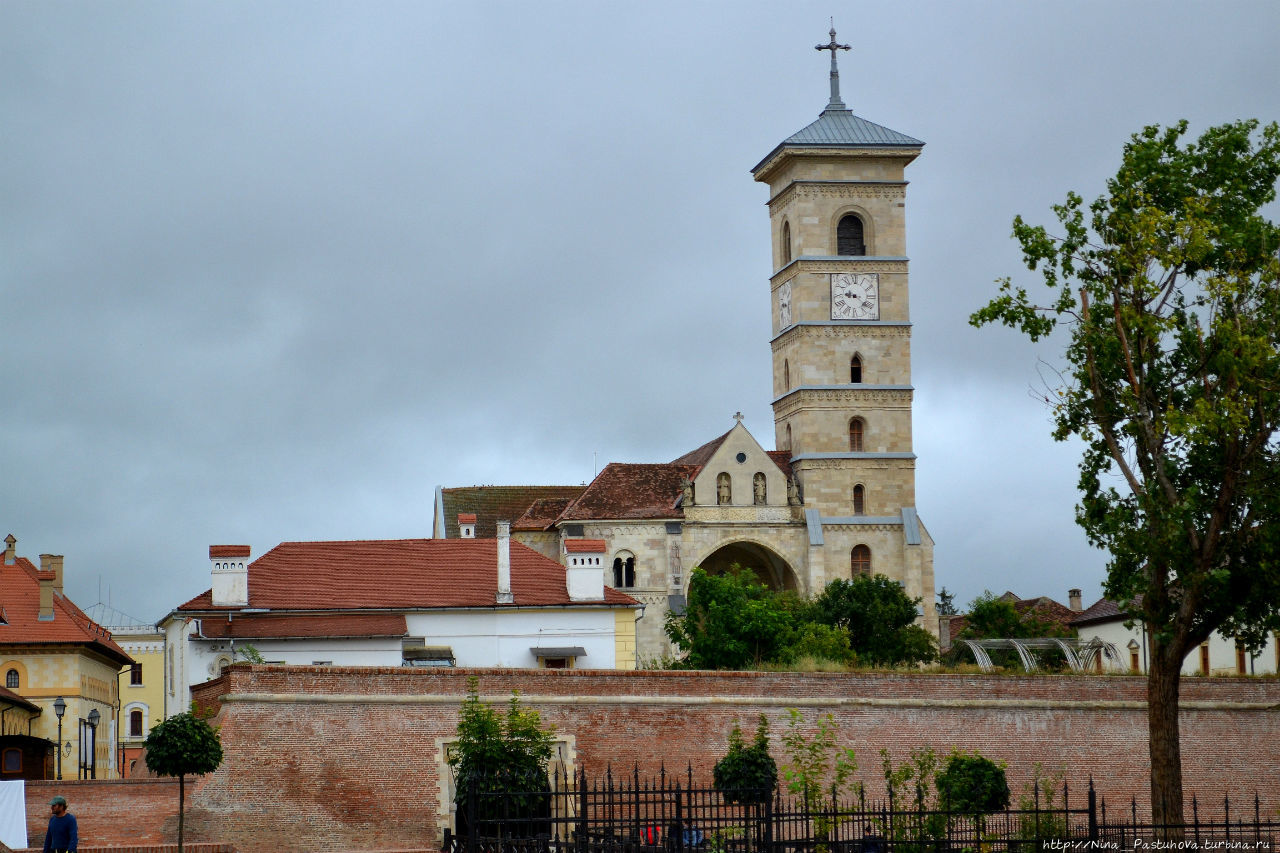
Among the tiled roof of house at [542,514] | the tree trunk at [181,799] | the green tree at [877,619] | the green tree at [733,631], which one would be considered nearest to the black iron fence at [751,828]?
the tree trunk at [181,799]

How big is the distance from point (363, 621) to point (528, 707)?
11.2 meters

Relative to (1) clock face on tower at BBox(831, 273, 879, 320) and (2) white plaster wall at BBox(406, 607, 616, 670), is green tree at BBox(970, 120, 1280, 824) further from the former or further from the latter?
(1) clock face on tower at BBox(831, 273, 879, 320)

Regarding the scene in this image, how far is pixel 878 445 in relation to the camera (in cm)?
6669

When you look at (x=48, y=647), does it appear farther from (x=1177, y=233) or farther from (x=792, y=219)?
(x=792, y=219)

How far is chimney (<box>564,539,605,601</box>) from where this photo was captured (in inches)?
1629

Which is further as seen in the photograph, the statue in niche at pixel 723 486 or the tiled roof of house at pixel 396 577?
the statue in niche at pixel 723 486

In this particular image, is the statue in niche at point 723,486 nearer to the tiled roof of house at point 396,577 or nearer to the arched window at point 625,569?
the arched window at point 625,569

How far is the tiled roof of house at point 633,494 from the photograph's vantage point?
2557 inches

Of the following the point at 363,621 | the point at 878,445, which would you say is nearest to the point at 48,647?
the point at 363,621

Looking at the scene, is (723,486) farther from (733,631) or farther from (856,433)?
(733,631)

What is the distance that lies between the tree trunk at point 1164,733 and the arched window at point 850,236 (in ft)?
A: 139

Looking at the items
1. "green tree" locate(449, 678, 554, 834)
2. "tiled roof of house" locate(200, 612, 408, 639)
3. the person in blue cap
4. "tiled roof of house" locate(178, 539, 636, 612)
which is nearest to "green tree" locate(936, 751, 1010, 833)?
"green tree" locate(449, 678, 554, 834)

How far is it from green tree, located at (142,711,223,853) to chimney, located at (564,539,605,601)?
15.9 meters

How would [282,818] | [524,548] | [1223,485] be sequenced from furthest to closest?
[524,548]
[282,818]
[1223,485]
